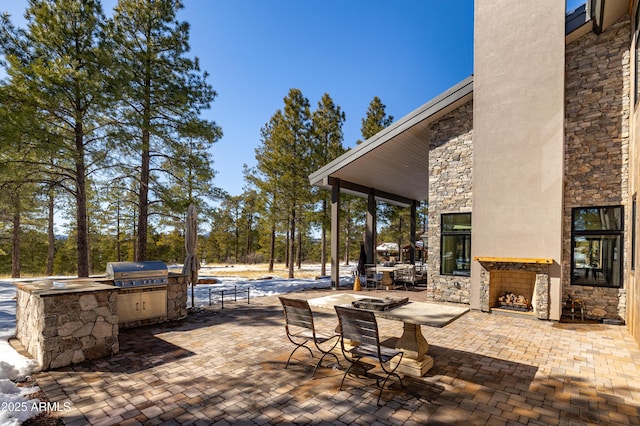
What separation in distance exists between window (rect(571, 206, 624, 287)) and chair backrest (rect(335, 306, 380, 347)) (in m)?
6.68

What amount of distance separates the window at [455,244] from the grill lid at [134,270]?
7.45 m

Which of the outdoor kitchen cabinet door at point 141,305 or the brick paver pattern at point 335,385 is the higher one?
the outdoor kitchen cabinet door at point 141,305

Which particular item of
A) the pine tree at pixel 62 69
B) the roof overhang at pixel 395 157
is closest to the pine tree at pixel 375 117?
the roof overhang at pixel 395 157

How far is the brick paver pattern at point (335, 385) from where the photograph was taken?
3.12 metres

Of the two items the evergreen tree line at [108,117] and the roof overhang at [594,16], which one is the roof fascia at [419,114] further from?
the evergreen tree line at [108,117]

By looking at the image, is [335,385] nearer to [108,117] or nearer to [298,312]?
[298,312]

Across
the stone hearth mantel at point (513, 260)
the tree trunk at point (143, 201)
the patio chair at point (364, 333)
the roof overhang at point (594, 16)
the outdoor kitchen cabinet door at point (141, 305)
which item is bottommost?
the outdoor kitchen cabinet door at point (141, 305)

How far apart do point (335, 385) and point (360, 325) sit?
907mm

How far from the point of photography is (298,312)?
4.35 meters

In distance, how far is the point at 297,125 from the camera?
16031 millimetres

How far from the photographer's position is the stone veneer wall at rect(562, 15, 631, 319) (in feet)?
22.7

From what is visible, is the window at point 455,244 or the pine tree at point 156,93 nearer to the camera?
the window at point 455,244

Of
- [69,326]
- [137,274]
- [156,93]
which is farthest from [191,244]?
[156,93]

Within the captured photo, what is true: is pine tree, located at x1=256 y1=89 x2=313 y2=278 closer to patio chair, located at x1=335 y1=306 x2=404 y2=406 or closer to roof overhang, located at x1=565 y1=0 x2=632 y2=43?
roof overhang, located at x1=565 y1=0 x2=632 y2=43
